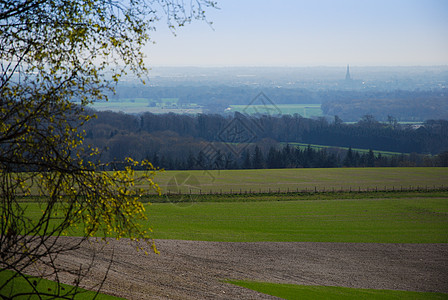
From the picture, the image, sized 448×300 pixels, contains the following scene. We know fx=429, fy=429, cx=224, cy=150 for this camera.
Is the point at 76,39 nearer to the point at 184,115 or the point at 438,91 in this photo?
the point at 184,115

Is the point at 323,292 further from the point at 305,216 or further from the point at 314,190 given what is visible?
the point at 314,190

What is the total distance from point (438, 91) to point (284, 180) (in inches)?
6430

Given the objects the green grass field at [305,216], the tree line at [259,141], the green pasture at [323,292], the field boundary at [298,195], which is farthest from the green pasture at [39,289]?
the tree line at [259,141]

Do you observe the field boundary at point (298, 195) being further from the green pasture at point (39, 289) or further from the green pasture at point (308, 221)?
the green pasture at point (39, 289)

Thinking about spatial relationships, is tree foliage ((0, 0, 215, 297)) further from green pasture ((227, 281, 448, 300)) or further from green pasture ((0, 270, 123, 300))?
green pasture ((227, 281, 448, 300))

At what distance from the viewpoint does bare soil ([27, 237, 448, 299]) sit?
42.5ft

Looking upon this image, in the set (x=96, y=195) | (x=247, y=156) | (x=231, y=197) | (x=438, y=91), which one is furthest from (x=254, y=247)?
(x=438, y=91)

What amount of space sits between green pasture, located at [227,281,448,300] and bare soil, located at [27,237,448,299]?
0.59 m

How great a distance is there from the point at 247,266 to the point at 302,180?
4370 centimetres

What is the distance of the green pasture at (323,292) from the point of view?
44.7 feet

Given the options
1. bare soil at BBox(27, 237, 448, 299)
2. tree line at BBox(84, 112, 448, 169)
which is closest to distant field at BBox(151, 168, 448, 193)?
tree line at BBox(84, 112, 448, 169)

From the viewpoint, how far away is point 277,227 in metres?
27.6

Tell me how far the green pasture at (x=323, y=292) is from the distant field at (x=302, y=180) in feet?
106

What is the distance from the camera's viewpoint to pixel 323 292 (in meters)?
14.4
